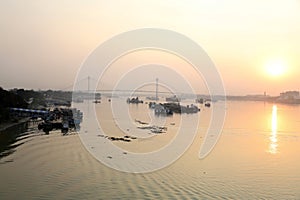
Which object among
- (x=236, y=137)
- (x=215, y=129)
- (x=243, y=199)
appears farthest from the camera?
(x=215, y=129)

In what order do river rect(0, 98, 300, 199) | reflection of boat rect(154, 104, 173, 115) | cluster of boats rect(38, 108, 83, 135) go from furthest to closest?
reflection of boat rect(154, 104, 173, 115)
cluster of boats rect(38, 108, 83, 135)
river rect(0, 98, 300, 199)

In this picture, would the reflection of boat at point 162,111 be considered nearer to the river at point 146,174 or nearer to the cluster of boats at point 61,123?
the cluster of boats at point 61,123

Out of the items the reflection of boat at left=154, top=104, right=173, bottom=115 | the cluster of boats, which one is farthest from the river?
the reflection of boat at left=154, top=104, right=173, bottom=115

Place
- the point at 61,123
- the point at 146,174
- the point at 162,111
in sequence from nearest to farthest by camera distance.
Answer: the point at 146,174, the point at 61,123, the point at 162,111

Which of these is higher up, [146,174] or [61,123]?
[61,123]

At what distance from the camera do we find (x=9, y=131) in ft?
42.1

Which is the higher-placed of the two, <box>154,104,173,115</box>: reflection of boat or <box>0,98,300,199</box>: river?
<box>154,104,173,115</box>: reflection of boat

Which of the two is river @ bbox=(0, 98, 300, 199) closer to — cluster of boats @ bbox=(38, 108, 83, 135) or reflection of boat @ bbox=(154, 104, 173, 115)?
cluster of boats @ bbox=(38, 108, 83, 135)

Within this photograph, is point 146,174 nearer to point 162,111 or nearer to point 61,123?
point 61,123

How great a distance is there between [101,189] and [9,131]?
8000mm

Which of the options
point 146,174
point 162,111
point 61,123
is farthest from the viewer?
point 162,111


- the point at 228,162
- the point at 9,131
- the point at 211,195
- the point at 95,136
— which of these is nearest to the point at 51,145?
the point at 95,136

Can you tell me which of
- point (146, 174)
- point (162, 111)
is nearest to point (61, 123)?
point (146, 174)

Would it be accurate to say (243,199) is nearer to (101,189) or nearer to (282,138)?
(101,189)
